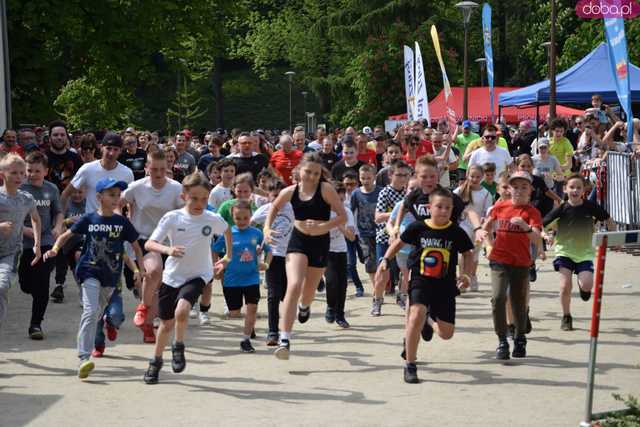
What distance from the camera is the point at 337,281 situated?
459 inches

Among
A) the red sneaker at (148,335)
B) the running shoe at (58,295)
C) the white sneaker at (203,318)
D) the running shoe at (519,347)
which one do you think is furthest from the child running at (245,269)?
the running shoe at (58,295)

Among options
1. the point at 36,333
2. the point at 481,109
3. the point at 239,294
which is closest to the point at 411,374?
the point at 239,294

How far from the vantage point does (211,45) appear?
33938 mm

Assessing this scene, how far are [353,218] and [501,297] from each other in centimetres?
349

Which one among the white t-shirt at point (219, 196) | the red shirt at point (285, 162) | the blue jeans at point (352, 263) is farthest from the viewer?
the red shirt at point (285, 162)

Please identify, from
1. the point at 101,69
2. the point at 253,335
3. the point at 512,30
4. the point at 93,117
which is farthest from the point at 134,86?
the point at 512,30

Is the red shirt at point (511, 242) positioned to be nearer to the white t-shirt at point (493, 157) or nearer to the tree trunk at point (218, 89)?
the white t-shirt at point (493, 157)

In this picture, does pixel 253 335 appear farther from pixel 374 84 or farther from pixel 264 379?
pixel 374 84

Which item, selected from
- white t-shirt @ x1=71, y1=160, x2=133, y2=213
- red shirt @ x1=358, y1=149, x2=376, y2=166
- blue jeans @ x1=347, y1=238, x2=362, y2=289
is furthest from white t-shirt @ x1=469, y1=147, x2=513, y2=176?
white t-shirt @ x1=71, y1=160, x2=133, y2=213

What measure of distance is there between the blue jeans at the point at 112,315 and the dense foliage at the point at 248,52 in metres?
20.1

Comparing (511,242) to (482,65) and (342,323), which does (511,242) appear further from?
(482,65)

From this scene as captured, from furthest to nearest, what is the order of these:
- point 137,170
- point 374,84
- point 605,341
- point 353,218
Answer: point 374,84, point 137,170, point 353,218, point 605,341

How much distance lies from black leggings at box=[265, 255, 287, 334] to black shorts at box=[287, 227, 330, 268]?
23.0 inches

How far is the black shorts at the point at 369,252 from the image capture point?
13.5 meters
